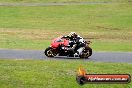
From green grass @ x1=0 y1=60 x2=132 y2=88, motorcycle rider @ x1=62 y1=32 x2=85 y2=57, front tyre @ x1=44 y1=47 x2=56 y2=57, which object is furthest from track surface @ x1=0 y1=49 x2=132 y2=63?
green grass @ x1=0 y1=60 x2=132 y2=88

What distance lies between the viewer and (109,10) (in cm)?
5791

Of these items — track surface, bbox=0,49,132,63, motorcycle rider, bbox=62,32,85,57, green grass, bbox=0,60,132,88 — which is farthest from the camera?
motorcycle rider, bbox=62,32,85,57

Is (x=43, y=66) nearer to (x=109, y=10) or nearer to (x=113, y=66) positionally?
(x=113, y=66)

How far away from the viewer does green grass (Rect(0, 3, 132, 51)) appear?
30.9 metres

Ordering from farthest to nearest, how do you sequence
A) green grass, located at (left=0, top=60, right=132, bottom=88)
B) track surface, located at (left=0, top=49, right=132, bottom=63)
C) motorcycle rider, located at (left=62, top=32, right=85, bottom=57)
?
motorcycle rider, located at (left=62, top=32, right=85, bottom=57)
track surface, located at (left=0, top=49, right=132, bottom=63)
green grass, located at (left=0, top=60, right=132, bottom=88)

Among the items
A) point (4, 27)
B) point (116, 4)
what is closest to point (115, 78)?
point (4, 27)

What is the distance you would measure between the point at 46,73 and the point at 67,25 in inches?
1157

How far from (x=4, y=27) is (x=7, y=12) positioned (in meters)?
13.6

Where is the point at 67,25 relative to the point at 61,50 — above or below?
below

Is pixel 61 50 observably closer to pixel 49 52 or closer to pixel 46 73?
pixel 49 52

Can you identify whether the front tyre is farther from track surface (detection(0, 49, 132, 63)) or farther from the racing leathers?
the racing leathers

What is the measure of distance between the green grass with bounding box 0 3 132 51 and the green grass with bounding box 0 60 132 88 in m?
8.20

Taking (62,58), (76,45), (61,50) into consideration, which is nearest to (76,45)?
(76,45)

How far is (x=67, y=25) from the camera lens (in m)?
45.1
